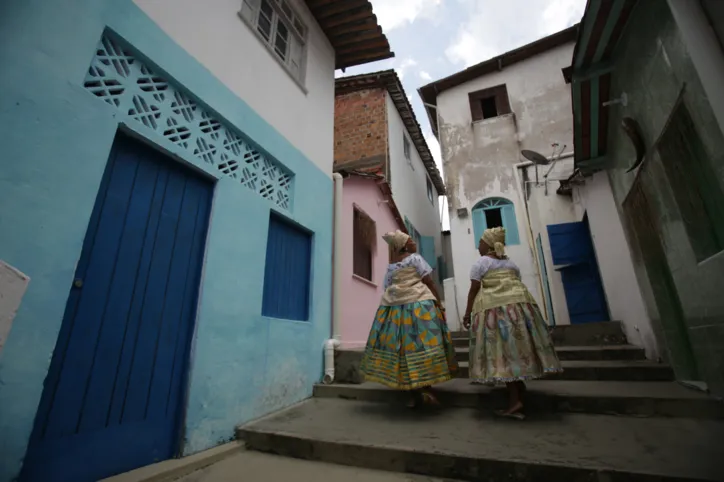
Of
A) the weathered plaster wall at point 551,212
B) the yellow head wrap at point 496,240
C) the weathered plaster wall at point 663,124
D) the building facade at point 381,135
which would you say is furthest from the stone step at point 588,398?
Result: the building facade at point 381,135

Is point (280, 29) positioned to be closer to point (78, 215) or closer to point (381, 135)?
point (78, 215)

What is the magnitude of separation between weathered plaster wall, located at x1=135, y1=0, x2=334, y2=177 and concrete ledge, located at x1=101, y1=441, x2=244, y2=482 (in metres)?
3.31

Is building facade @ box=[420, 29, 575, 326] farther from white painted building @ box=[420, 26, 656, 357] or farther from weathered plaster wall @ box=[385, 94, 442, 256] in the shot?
weathered plaster wall @ box=[385, 94, 442, 256]

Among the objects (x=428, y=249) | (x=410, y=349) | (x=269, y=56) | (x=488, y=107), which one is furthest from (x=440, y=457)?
(x=488, y=107)

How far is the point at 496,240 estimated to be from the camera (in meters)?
3.23

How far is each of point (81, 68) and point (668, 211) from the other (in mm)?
4634

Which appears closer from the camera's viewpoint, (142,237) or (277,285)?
(142,237)

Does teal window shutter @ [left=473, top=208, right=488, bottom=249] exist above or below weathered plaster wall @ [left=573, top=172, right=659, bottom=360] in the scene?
above

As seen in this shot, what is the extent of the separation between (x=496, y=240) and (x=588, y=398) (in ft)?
5.13

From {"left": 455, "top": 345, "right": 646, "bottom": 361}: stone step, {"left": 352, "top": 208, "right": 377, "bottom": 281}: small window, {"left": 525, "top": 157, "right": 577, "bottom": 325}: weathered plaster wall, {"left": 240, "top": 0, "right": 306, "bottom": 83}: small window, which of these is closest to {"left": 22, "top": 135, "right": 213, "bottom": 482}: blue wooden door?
{"left": 240, "top": 0, "right": 306, "bottom": 83}: small window

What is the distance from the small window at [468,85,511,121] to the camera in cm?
966

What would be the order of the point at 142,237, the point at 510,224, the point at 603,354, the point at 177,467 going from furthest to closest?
the point at 510,224
the point at 603,354
the point at 142,237
the point at 177,467

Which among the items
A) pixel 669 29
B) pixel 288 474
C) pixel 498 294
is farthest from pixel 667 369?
pixel 288 474

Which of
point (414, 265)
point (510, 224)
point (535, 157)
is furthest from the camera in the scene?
point (510, 224)
